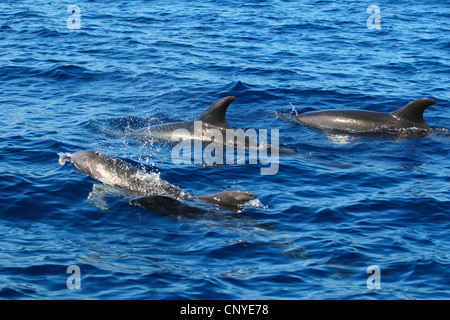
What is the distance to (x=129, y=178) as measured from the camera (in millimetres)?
12438

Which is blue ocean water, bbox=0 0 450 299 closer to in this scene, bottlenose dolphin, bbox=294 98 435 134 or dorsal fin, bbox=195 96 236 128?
bottlenose dolphin, bbox=294 98 435 134

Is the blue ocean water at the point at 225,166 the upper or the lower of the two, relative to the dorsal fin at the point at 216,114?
lower

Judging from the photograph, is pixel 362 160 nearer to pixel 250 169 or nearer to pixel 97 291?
pixel 250 169

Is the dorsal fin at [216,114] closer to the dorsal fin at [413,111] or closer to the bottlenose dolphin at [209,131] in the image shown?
the bottlenose dolphin at [209,131]

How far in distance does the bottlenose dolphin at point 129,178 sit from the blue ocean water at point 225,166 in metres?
0.33

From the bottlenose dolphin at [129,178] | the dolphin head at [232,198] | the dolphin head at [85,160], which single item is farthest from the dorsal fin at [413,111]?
the dolphin head at [85,160]

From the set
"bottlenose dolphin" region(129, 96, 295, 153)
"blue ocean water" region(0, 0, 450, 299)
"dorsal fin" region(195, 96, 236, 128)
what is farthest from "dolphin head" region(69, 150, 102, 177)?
"dorsal fin" region(195, 96, 236, 128)

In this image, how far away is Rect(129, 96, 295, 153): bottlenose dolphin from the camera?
15508mm

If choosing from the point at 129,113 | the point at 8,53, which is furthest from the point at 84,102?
the point at 8,53

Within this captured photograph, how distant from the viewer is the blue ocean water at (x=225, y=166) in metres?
9.16

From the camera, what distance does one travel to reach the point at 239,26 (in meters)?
30.7

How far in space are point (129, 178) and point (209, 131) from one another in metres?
3.80

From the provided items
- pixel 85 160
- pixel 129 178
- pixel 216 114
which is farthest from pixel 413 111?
pixel 85 160

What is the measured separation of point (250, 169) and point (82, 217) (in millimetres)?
4407
